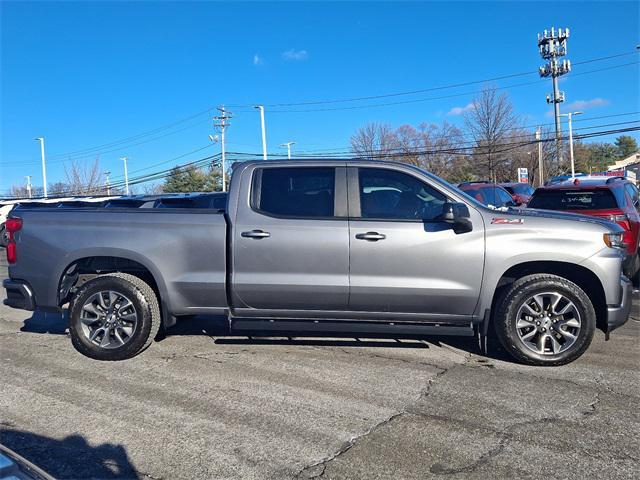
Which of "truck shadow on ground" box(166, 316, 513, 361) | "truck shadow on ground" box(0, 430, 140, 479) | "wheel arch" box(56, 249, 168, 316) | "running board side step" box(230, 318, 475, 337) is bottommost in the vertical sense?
"truck shadow on ground" box(0, 430, 140, 479)

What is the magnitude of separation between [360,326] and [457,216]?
1328 mm

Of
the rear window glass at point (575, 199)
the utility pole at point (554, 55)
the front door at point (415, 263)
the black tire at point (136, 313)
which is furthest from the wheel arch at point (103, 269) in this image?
the utility pole at point (554, 55)

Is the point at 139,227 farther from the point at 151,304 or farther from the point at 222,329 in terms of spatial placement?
the point at 222,329

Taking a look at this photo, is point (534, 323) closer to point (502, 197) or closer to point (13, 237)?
point (13, 237)

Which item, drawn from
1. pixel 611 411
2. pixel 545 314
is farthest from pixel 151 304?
pixel 611 411

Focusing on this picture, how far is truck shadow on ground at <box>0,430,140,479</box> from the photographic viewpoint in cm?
310

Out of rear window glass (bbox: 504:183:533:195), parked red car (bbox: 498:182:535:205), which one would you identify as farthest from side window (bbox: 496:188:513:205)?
rear window glass (bbox: 504:183:533:195)

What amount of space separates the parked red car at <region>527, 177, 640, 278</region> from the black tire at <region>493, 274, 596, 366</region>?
11.1ft

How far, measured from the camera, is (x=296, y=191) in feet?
16.7

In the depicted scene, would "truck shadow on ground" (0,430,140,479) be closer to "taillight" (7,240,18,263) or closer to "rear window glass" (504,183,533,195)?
"taillight" (7,240,18,263)

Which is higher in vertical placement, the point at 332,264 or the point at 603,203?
the point at 603,203

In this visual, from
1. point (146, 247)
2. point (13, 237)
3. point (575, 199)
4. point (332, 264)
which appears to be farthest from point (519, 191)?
point (13, 237)

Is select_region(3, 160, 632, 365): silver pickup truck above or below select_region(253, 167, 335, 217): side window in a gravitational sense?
below

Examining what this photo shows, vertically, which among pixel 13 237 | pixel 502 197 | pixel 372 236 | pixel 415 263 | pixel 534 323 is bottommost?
pixel 534 323
